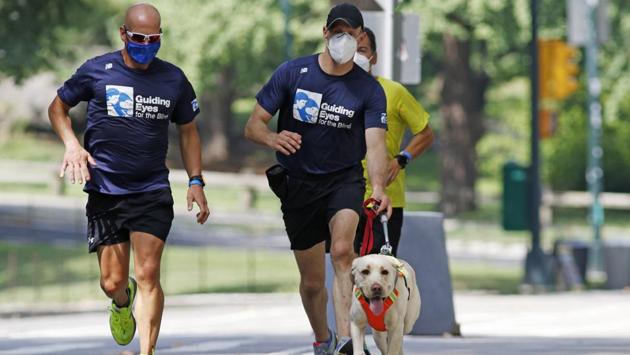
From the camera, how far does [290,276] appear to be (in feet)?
A: 105

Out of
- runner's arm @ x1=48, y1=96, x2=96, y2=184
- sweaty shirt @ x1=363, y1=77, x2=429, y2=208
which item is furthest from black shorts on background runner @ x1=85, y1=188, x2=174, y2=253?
sweaty shirt @ x1=363, y1=77, x2=429, y2=208

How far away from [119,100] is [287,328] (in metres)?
9.55

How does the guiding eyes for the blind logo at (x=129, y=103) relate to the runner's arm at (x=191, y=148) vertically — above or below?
above

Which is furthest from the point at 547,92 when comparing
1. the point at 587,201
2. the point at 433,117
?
the point at 433,117

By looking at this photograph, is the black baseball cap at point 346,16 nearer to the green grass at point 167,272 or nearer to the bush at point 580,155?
the green grass at point 167,272

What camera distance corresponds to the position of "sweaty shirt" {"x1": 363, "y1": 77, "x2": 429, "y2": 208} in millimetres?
Answer: 11484

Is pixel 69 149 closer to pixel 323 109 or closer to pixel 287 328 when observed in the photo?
pixel 323 109

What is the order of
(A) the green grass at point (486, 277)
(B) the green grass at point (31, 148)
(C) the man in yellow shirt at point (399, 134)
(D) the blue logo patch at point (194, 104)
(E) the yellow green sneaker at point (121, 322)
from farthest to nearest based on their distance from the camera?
1. (B) the green grass at point (31, 148)
2. (A) the green grass at point (486, 277)
3. (C) the man in yellow shirt at point (399, 134)
4. (E) the yellow green sneaker at point (121, 322)
5. (D) the blue logo patch at point (194, 104)

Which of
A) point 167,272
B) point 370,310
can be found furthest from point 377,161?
point 167,272

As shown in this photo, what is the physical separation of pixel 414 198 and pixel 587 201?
6.90 m

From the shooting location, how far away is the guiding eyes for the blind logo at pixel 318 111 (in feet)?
32.9

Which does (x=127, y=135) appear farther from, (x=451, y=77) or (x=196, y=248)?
(x=451, y=77)

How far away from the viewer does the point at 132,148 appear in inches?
382

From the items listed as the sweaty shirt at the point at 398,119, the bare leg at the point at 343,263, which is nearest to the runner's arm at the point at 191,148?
the bare leg at the point at 343,263
